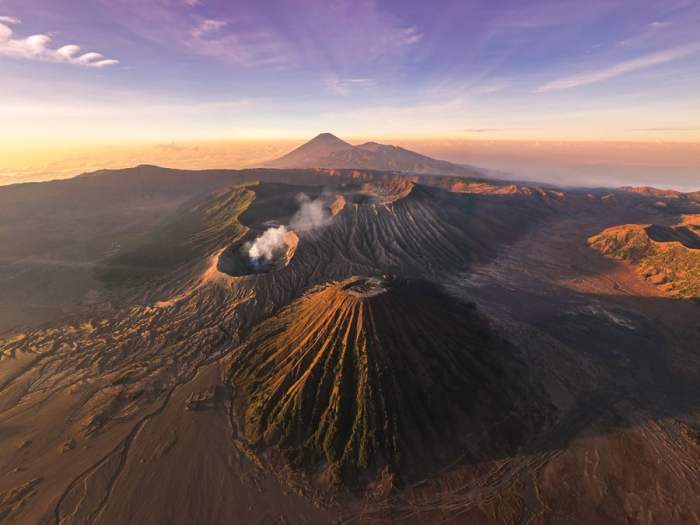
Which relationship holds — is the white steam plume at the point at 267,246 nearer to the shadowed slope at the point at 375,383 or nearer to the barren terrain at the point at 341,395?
the barren terrain at the point at 341,395

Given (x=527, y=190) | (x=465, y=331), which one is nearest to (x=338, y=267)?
(x=465, y=331)

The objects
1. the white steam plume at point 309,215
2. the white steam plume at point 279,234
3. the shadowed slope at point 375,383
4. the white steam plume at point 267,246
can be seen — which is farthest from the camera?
the white steam plume at point 309,215

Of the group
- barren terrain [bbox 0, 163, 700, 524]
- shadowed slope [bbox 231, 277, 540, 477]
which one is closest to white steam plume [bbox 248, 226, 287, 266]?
barren terrain [bbox 0, 163, 700, 524]

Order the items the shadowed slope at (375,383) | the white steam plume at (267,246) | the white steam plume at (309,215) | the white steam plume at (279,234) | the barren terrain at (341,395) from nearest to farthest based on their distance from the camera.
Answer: the barren terrain at (341,395), the shadowed slope at (375,383), the white steam plume at (267,246), the white steam plume at (279,234), the white steam plume at (309,215)

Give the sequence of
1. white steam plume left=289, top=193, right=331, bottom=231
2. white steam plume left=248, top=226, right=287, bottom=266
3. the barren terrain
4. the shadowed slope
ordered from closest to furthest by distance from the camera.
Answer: the barren terrain, the shadowed slope, white steam plume left=248, top=226, right=287, bottom=266, white steam plume left=289, top=193, right=331, bottom=231

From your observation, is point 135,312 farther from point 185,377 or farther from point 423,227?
point 423,227

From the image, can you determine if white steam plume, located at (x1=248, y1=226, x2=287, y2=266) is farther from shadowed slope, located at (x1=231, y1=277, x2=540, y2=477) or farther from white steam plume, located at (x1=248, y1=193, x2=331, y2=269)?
shadowed slope, located at (x1=231, y1=277, x2=540, y2=477)

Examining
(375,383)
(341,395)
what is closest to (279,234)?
(341,395)

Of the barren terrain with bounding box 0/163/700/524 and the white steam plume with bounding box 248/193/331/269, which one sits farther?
the white steam plume with bounding box 248/193/331/269

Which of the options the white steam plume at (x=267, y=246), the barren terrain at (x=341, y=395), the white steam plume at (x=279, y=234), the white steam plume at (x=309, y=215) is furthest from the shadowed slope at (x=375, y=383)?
the white steam plume at (x=309, y=215)
